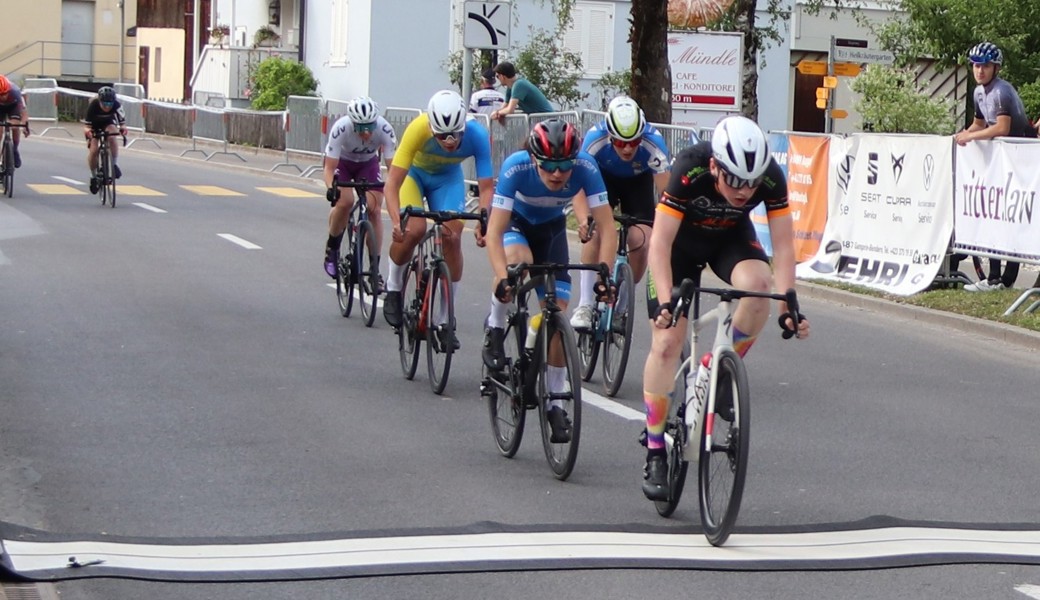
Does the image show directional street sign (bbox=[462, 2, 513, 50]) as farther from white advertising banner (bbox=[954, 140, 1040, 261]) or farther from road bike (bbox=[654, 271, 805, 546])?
road bike (bbox=[654, 271, 805, 546])

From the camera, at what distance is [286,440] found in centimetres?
866

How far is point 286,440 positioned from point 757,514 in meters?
2.66

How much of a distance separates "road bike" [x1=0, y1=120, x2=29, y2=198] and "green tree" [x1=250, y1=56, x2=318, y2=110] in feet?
55.8

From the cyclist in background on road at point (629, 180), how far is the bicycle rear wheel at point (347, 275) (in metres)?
2.79

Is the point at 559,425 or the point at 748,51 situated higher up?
the point at 748,51

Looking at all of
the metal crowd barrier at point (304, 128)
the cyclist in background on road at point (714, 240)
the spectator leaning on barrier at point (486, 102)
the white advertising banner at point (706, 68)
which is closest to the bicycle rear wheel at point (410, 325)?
the cyclist in background on road at point (714, 240)

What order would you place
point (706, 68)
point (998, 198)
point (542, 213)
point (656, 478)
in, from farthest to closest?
1. point (706, 68)
2. point (998, 198)
3. point (542, 213)
4. point (656, 478)

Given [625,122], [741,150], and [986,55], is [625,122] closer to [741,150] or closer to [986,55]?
[741,150]

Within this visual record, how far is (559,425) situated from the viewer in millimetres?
7809

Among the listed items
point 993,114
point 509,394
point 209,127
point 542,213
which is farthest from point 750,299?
point 209,127

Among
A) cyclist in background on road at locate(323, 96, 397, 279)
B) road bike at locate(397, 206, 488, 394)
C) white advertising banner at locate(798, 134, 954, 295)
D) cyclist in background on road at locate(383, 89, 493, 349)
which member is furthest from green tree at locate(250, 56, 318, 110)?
road bike at locate(397, 206, 488, 394)

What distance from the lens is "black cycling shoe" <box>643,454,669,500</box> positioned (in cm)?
701

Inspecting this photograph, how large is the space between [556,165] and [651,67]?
1491 centimetres

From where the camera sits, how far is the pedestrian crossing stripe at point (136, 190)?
25812 mm
